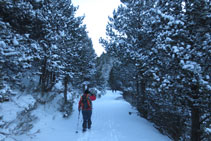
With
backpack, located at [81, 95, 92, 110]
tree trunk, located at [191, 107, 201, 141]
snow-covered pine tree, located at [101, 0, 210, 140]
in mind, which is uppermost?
snow-covered pine tree, located at [101, 0, 210, 140]

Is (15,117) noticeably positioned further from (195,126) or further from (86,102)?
(195,126)

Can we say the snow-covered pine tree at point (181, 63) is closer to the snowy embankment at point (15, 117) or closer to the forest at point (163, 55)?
the forest at point (163, 55)

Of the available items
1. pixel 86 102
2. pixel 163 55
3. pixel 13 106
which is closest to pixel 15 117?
pixel 13 106

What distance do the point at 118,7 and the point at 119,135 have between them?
8.99 meters

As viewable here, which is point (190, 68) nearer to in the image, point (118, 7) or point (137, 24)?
point (137, 24)

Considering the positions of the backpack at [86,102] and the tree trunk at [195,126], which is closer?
the tree trunk at [195,126]

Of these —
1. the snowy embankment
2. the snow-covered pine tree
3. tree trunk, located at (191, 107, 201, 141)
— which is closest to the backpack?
the snowy embankment

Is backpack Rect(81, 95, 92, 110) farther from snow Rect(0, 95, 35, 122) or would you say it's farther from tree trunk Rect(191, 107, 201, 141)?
tree trunk Rect(191, 107, 201, 141)

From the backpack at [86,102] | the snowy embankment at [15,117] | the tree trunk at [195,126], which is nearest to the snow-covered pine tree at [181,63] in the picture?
the tree trunk at [195,126]

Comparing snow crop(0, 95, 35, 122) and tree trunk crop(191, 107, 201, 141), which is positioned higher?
snow crop(0, 95, 35, 122)

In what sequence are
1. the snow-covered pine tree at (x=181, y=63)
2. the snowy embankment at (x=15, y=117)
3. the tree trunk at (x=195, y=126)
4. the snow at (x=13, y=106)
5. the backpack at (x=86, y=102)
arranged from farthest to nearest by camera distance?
the backpack at (x=86, y=102) < the snow at (x=13, y=106) < the tree trunk at (x=195, y=126) < the snowy embankment at (x=15, y=117) < the snow-covered pine tree at (x=181, y=63)

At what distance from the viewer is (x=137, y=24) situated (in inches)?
417

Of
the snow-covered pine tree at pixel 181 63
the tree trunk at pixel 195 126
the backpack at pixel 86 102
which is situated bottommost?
the tree trunk at pixel 195 126

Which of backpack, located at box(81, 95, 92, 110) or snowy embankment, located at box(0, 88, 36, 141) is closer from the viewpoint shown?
snowy embankment, located at box(0, 88, 36, 141)
